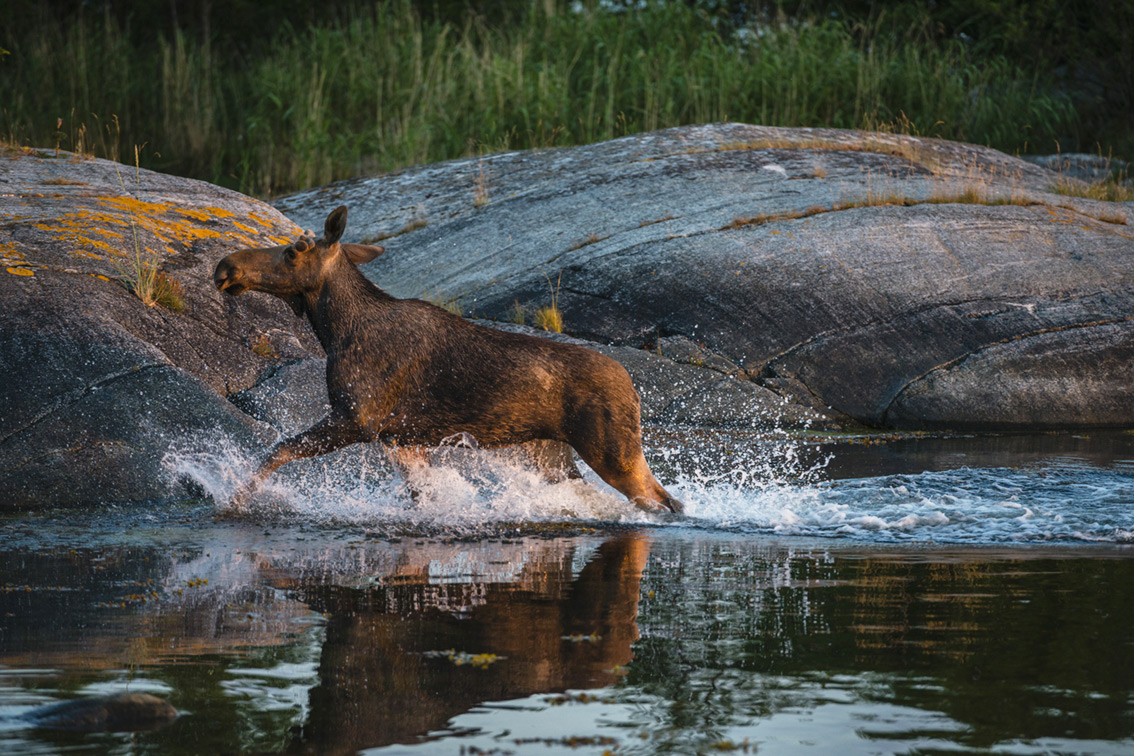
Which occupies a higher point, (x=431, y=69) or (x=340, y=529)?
(x=431, y=69)

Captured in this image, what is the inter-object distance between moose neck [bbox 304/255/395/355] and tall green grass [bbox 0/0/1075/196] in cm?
1167

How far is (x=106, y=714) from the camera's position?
352 centimetres

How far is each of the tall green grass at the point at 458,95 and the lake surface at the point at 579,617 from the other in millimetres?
12529

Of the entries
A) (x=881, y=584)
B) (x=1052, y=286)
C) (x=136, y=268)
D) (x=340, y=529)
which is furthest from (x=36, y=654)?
(x=1052, y=286)

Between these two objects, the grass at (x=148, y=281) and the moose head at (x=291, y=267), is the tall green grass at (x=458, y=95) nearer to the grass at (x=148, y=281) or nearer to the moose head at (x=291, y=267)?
the grass at (x=148, y=281)

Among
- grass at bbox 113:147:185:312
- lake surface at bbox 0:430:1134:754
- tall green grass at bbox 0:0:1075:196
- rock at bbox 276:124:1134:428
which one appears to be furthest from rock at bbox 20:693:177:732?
tall green grass at bbox 0:0:1075:196

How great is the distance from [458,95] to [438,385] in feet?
45.6

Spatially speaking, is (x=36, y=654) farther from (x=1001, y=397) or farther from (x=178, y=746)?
(x=1001, y=397)

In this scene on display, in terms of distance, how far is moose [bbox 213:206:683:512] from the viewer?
781 centimetres

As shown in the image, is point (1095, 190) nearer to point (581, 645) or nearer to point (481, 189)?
point (481, 189)

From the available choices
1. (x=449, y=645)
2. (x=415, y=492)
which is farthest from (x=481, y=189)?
(x=449, y=645)

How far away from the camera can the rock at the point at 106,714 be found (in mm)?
3492

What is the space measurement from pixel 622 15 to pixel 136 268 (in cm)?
1426

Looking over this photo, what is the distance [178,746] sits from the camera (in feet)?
11.0
